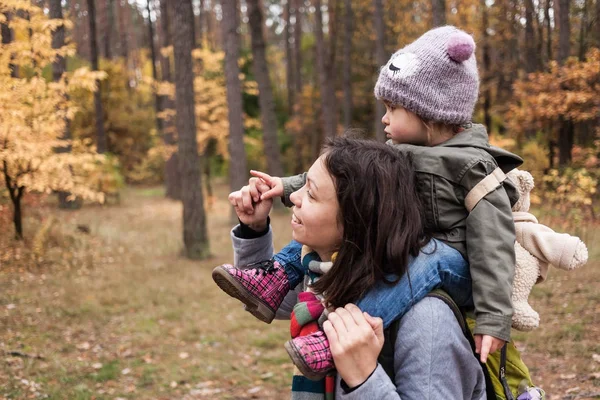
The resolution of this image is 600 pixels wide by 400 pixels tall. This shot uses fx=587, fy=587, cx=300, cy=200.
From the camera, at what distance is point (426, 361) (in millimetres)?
1476

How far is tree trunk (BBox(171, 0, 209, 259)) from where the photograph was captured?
10.5 m

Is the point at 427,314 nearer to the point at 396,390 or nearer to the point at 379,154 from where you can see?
the point at 396,390

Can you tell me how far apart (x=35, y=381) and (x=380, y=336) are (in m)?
4.69

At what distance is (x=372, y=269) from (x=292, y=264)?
551mm

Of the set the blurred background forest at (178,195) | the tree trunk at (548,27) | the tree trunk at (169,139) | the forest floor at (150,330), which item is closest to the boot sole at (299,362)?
the blurred background forest at (178,195)

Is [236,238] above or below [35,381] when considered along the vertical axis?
above

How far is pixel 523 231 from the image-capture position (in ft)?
5.70

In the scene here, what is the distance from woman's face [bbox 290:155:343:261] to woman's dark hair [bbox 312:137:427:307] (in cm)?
2

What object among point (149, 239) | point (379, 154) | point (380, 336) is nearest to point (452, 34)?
point (379, 154)

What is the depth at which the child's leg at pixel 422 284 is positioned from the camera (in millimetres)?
1525

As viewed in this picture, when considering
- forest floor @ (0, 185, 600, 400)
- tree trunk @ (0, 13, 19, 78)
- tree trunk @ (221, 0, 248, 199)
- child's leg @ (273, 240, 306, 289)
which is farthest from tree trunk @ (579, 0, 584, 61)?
child's leg @ (273, 240, 306, 289)

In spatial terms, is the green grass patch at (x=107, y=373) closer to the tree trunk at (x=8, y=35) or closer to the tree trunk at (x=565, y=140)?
the tree trunk at (x=8, y=35)

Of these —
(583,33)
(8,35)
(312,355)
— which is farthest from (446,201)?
(583,33)

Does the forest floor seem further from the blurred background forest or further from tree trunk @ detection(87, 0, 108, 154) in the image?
tree trunk @ detection(87, 0, 108, 154)
